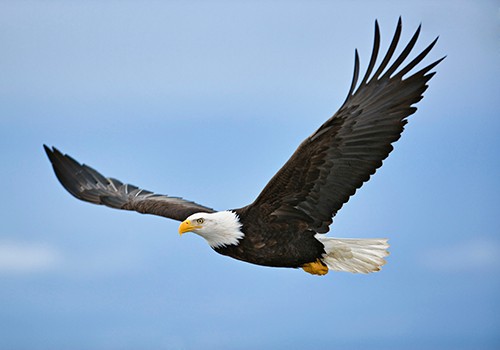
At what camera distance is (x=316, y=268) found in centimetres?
812

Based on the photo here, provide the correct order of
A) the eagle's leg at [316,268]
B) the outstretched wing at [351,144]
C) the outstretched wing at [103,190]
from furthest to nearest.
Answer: the outstretched wing at [103,190] < the eagle's leg at [316,268] < the outstretched wing at [351,144]

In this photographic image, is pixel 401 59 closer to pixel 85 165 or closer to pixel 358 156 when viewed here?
pixel 358 156

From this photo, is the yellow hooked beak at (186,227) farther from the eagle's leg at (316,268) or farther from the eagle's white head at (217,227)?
the eagle's leg at (316,268)

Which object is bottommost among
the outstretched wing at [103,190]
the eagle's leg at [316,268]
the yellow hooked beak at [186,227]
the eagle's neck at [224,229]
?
the eagle's leg at [316,268]

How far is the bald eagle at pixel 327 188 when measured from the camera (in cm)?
733

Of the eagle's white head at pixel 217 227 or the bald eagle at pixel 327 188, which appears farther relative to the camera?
the eagle's white head at pixel 217 227

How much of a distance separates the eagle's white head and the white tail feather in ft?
3.20

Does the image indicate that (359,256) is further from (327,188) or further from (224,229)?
(224,229)

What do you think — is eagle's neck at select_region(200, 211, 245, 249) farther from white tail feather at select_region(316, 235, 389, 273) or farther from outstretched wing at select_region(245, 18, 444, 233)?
white tail feather at select_region(316, 235, 389, 273)

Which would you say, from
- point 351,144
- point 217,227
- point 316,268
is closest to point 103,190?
point 217,227

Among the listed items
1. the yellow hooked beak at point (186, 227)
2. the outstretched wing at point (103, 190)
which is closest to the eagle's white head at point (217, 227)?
the yellow hooked beak at point (186, 227)

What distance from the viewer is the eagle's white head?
7684 millimetres

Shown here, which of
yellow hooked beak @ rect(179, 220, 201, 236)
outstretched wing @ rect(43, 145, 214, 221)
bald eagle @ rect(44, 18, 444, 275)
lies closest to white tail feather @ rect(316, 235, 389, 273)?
bald eagle @ rect(44, 18, 444, 275)

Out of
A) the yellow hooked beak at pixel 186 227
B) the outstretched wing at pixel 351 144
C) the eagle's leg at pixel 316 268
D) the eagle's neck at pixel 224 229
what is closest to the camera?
the outstretched wing at pixel 351 144
